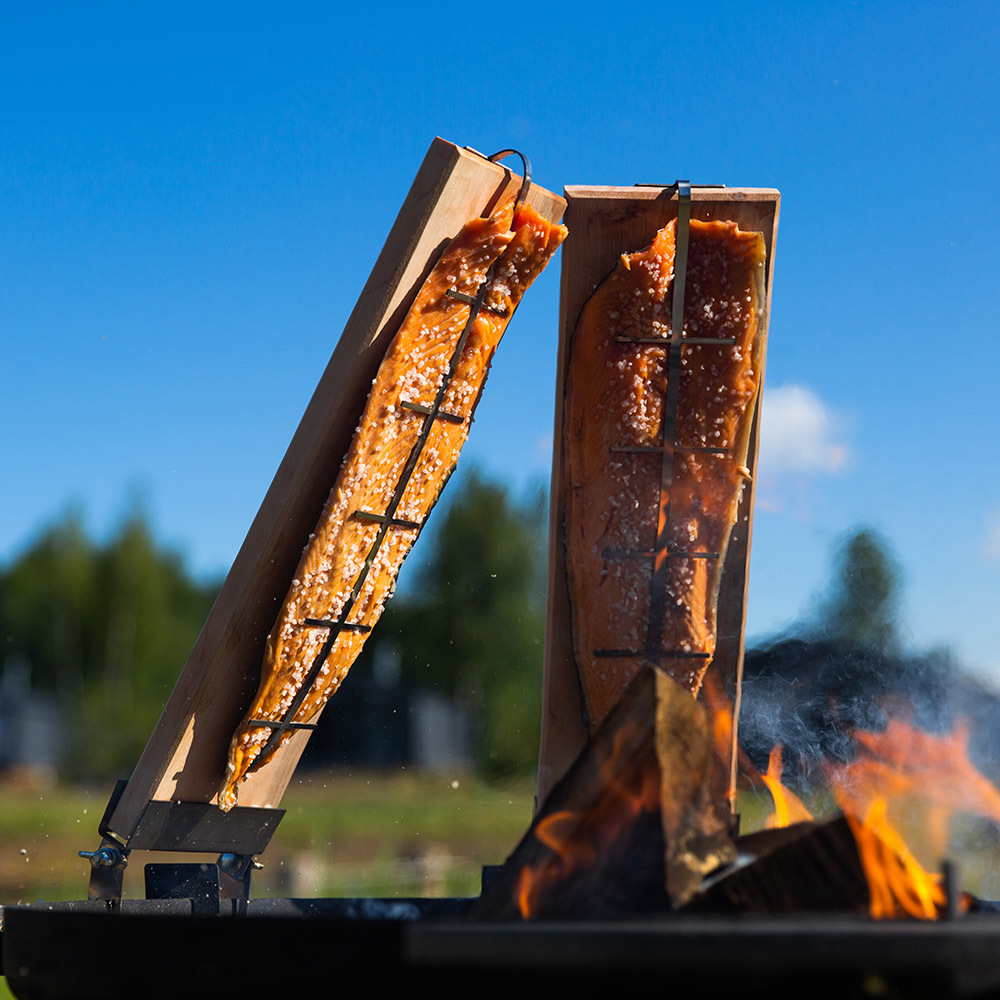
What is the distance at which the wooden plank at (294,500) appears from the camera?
2.37 m

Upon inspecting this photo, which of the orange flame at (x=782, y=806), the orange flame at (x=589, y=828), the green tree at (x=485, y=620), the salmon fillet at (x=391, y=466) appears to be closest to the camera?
the orange flame at (x=589, y=828)

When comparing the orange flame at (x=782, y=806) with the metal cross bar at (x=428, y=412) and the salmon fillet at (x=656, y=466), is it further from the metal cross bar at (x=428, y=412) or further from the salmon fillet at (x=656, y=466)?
the metal cross bar at (x=428, y=412)

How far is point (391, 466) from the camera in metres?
2.48

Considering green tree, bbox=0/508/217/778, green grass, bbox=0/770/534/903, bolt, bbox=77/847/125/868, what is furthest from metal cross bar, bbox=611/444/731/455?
green tree, bbox=0/508/217/778

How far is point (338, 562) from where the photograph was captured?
2447 millimetres

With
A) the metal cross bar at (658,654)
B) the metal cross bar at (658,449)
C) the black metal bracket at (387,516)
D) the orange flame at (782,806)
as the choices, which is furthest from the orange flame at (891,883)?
the black metal bracket at (387,516)

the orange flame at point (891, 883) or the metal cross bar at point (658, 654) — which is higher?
the metal cross bar at point (658, 654)

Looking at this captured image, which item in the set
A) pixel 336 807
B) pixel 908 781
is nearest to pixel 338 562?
pixel 908 781

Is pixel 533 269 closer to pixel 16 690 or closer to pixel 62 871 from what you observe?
pixel 62 871

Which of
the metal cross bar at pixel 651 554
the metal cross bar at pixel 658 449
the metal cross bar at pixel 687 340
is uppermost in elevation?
the metal cross bar at pixel 687 340

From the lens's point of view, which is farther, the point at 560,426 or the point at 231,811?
the point at 560,426

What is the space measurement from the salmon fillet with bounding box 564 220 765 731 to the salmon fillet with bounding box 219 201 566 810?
267 mm

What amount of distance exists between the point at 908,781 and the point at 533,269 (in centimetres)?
150

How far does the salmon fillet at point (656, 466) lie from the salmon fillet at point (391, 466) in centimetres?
27
